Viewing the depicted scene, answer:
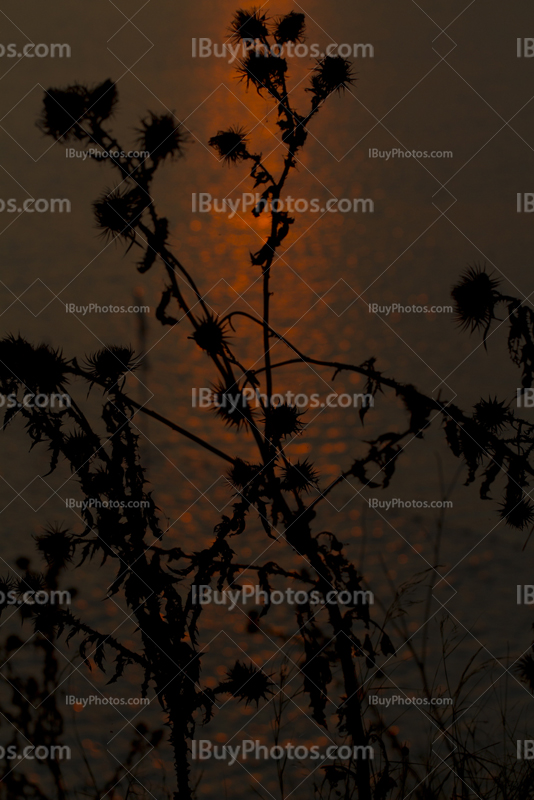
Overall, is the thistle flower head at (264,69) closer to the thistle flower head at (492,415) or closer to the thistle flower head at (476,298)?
the thistle flower head at (476,298)

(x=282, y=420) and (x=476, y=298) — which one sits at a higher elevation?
(x=476, y=298)

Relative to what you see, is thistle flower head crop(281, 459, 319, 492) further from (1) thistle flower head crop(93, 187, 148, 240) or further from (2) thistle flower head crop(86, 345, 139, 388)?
(1) thistle flower head crop(93, 187, 148, 240)

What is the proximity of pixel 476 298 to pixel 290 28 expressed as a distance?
84 centimetres

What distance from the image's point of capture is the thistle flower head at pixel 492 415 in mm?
1827

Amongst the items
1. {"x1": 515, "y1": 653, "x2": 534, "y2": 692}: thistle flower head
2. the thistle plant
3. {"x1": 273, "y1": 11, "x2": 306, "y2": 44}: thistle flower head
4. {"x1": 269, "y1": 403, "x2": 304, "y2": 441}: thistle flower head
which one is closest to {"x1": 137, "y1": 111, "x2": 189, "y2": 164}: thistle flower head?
the thistle plant

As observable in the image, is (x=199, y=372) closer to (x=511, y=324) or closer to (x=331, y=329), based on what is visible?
(x=331, y=329)

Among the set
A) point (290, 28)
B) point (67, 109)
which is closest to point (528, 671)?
point (290, 28)

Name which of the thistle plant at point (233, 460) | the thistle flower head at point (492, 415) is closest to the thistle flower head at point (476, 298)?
the thistle plant at point (233, 460)

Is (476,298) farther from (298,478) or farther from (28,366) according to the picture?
(28,366)

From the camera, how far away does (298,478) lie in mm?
1845

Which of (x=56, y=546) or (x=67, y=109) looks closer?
(x=56, y=546)

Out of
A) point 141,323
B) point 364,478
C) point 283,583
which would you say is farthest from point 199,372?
point 364,478

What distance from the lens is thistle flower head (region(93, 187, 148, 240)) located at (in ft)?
6.25

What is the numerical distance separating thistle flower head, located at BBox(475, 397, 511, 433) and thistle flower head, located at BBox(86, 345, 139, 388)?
A: 835 mm
